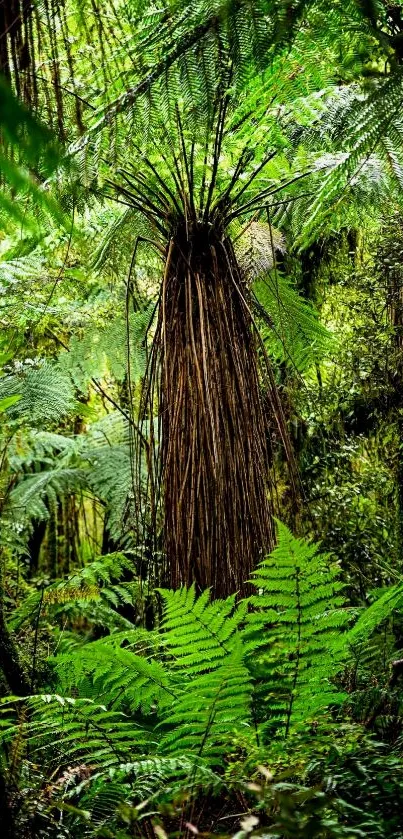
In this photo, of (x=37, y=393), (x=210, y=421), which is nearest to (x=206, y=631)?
(x=210, y=421)

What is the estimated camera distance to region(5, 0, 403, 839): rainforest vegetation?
99 centimetres

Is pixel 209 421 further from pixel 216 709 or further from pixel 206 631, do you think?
pixel 216 709

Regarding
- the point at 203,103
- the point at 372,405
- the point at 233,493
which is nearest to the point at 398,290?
the point at 372,405

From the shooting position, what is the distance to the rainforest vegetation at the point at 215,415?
3.24 ft

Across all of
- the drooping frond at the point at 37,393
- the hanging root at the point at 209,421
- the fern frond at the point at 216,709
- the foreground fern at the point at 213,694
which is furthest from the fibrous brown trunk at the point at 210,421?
the drooping frond at the point at 37,393

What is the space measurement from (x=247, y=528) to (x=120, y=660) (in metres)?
0.46

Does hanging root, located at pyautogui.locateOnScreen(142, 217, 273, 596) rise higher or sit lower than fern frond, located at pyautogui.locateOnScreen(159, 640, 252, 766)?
higher

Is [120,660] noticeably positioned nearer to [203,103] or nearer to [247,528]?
[247,528]

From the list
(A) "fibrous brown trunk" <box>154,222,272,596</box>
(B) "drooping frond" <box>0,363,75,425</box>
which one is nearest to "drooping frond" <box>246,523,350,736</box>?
(A) "fibrous brown trunk" <box>154,222,272,596</box>

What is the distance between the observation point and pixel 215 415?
1665mm

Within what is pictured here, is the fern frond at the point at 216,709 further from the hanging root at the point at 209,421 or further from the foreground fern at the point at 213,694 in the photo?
the hanging root at the point at 209,421

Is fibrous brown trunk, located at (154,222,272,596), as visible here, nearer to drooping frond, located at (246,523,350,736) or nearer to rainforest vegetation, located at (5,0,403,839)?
rainforest vegetation, located at (5,0,403,839)

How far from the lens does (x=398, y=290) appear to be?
8.90ft

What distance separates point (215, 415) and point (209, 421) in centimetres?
2
